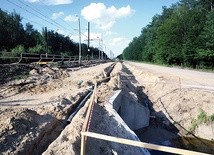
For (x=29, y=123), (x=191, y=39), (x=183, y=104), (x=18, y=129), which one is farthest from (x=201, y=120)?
(x=191, y=39)

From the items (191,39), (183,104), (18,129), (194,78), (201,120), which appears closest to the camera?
(18,129)

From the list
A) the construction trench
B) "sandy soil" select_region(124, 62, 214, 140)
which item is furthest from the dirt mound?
"sandy soil" select_region(124, 62, 214, 140)

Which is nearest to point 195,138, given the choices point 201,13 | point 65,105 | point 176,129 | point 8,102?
point 176,129

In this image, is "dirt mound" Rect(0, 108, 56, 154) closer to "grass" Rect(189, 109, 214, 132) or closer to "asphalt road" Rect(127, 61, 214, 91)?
"grass" Rect(189, 109, 214, 132)

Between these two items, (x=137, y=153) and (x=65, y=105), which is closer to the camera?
(x=137, y=153)

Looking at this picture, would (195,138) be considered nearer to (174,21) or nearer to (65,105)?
(65,105)

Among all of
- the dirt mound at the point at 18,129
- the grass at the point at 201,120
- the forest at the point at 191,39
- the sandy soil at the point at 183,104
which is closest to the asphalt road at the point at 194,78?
the sandy soil at the point at 183,104

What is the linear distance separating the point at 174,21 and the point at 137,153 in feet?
206

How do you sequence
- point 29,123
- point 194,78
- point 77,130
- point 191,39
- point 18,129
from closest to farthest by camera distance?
point 18,129, point 77,130, point 29,123, point 194,78, point 191,39

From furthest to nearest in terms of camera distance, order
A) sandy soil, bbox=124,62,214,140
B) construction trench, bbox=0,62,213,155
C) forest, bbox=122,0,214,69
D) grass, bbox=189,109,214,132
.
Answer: forest, bbox=122,0,214,69 < sandy soil, bbox=124,62,214,140 < grass, bbox=189,109,214,132 < construction trench, bbox=0,62,213,155

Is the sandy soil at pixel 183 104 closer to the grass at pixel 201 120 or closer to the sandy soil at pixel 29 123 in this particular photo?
the grass at pixel 201 120

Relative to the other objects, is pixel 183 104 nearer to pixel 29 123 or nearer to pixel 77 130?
pixel 77 130

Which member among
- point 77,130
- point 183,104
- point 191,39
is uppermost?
point 191,39

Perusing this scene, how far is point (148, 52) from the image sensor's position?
10825cm
